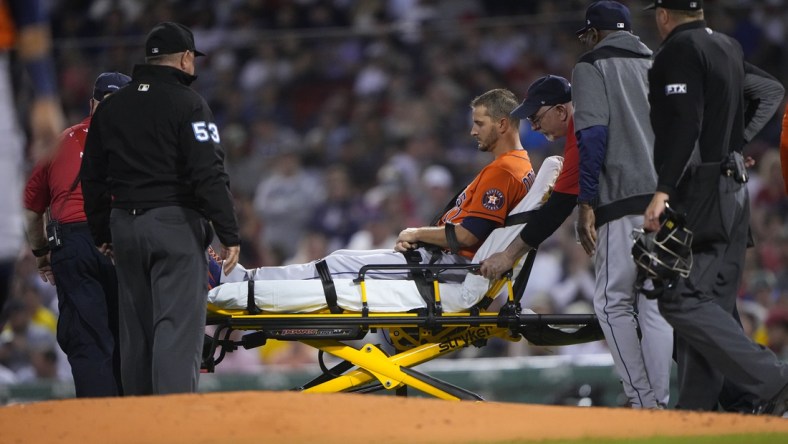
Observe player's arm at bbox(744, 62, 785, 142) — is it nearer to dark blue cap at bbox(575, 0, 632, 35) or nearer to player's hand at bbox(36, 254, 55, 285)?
dark blue cap at bbox(575, 0, 632, 35)

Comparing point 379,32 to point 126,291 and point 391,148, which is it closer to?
point 391,148

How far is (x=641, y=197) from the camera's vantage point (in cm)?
590

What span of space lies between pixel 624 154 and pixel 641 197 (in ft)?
0.77

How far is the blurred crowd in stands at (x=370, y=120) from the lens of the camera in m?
11.5

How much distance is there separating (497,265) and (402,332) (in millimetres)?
661

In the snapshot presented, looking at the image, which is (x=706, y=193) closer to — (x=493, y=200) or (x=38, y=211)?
(x=493, y=200)

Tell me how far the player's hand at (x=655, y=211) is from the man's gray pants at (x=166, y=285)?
6.99 ft

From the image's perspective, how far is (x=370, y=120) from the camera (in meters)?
13.2

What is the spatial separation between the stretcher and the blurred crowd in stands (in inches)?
168

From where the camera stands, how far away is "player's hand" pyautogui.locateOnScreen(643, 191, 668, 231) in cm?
512

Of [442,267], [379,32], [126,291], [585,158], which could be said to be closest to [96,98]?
[126,291]

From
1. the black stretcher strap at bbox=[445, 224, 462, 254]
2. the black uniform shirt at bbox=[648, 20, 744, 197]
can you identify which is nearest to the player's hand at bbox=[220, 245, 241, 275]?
the black stretcher strap at bbox=[445, 224, 462, 254]

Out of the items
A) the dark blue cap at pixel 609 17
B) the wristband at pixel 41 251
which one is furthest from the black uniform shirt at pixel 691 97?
the wristband at pixel 41 251

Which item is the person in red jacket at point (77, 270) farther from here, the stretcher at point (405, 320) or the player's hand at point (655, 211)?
the player's hand at point (655, 211)
